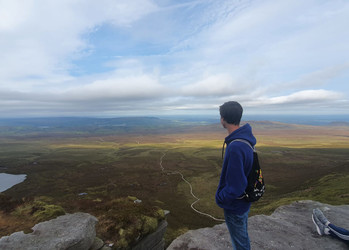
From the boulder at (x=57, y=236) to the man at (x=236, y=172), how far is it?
284 inches

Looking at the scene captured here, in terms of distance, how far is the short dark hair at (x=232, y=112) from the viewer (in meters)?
5.97

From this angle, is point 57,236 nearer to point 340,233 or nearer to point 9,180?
point 340,233

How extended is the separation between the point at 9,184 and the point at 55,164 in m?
27.3

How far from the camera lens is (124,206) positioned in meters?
14.0

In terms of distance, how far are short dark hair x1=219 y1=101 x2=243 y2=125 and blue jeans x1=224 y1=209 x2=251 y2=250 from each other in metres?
3.13

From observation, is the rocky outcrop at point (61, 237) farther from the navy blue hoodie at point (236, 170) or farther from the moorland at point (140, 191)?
the navy blue hoodie at point (236, 170)

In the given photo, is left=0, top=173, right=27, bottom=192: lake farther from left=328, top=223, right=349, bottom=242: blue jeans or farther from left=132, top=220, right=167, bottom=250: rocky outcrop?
left=328, top=223, right=349, bottom=242: blue jeans

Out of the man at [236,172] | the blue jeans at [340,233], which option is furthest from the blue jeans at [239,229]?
the blue jeans at [340,233]

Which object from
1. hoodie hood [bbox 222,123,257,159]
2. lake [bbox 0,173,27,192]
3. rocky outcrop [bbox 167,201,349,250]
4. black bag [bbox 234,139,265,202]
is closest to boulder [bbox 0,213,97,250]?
rocky outcrop [bbox 167,201,349,250]

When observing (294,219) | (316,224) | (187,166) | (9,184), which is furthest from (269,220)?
(9,184)

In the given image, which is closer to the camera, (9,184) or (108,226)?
(108,226)

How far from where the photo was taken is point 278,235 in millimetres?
11211

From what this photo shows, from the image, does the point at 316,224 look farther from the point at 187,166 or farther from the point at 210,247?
the point at 187,166

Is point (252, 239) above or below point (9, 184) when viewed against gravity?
above
